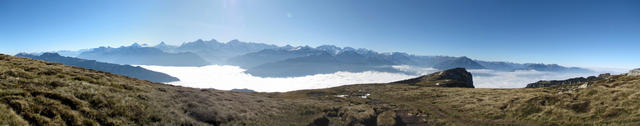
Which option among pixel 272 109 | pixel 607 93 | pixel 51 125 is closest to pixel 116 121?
pixel 51 125

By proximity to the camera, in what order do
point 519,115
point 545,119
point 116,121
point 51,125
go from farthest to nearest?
point 519,115 → point 545,119 → point 116,121 → point 51,125

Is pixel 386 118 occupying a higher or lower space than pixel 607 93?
lower

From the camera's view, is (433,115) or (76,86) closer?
(76,86)

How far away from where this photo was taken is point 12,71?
66.2 ft

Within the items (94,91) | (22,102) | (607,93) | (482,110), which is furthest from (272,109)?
(607,93)

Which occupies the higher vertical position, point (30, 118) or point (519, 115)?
point (30, 118)

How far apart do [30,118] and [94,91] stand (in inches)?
338

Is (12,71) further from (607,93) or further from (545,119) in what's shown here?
(607,93)

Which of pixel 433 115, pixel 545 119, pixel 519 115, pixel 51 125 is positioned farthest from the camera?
pixel 433 115

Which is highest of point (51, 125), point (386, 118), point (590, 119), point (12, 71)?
point (12, 71)

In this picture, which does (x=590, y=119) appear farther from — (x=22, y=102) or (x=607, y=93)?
(x=22, y=102)

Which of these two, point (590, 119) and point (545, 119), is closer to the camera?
point (590, 119)

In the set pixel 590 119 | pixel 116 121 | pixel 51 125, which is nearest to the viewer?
pixel 51 125

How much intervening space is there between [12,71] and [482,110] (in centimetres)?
5677
